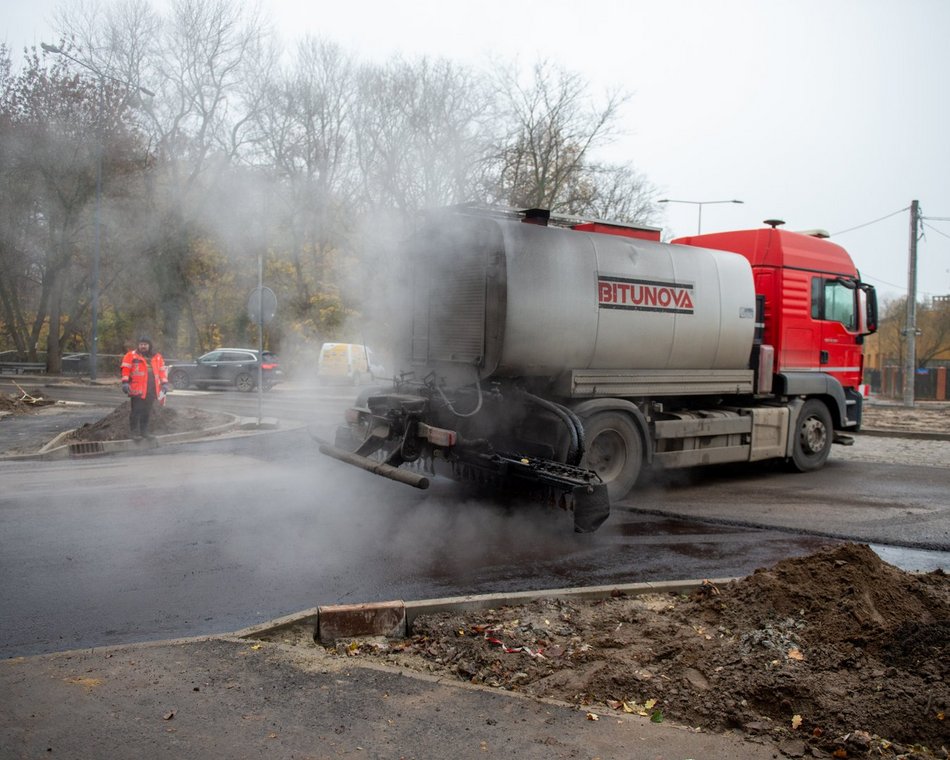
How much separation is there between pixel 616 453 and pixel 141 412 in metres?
7.45

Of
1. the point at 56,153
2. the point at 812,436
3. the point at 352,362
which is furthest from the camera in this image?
the point at 812,436

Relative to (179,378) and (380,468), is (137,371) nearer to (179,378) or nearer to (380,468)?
(380,468)

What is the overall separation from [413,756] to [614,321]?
555 centimetres

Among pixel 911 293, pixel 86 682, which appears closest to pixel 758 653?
pixel 86 682

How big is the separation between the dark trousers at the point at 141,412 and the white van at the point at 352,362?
308 cm

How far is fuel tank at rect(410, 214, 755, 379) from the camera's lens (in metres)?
7.26

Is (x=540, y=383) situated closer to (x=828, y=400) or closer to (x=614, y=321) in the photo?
(x=614, y=321)

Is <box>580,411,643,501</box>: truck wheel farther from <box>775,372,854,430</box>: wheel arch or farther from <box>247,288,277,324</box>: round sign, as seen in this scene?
<box>247,288,277,324</box>: round sign

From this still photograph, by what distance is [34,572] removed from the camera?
17.0 ft

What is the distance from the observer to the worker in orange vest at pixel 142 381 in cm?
1155

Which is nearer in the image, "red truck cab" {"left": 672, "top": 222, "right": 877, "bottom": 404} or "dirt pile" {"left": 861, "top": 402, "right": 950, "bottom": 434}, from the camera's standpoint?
"red truck cab" {"left": 672, "top": 222, "right": 877, "bottom": 404}

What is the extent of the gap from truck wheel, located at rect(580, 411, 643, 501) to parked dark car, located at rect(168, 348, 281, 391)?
59.0 feet

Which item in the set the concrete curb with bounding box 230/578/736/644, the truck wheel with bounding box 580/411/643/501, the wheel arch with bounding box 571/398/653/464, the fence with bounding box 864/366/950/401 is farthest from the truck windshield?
the fence with bounding box 864/366/950/401

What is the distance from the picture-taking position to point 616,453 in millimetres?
8359
